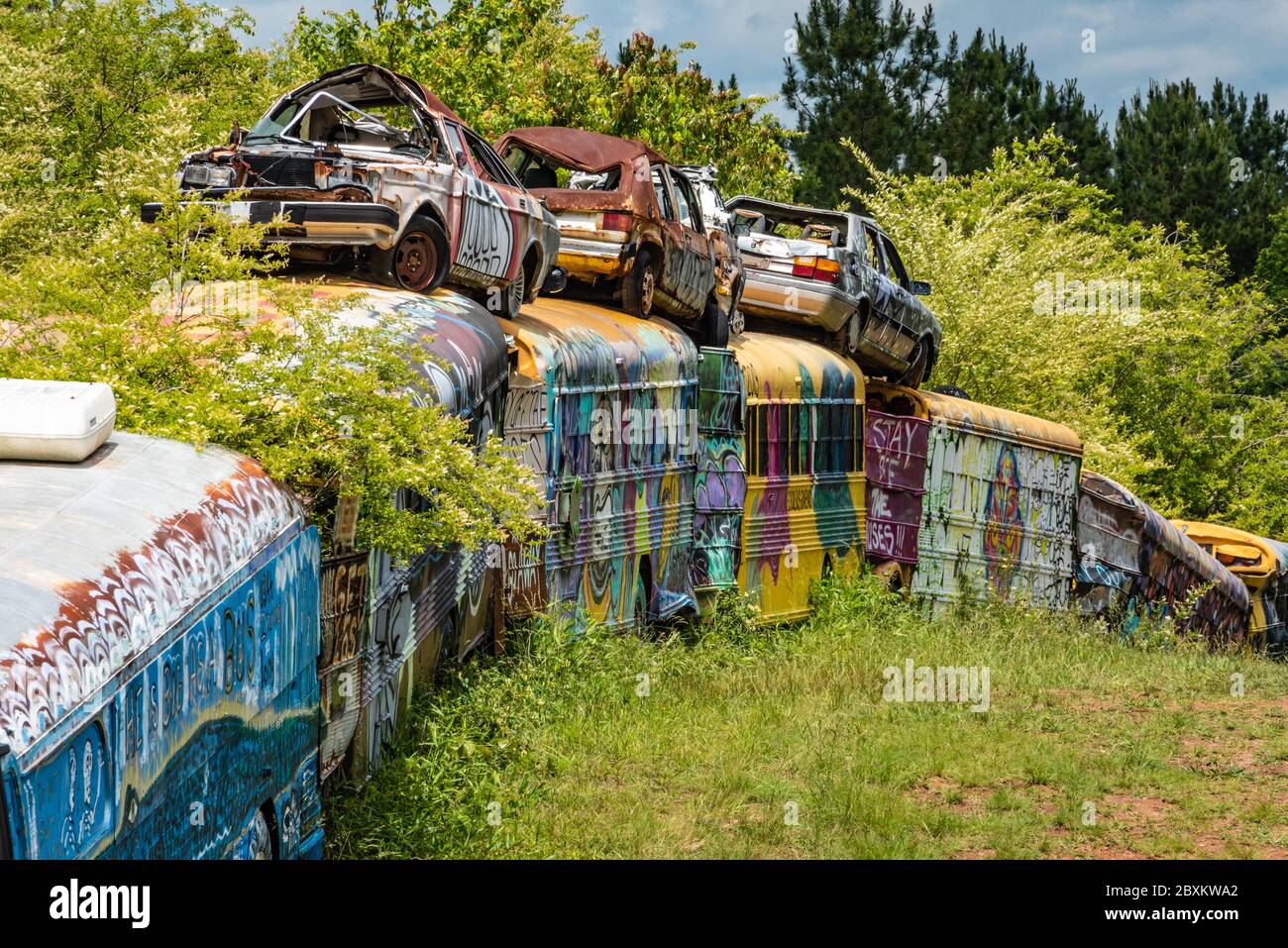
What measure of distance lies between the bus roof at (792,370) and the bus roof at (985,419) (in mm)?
1194

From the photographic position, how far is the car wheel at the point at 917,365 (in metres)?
21.8

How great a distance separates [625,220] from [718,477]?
8.12 ft

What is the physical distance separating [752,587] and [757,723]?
4969mm

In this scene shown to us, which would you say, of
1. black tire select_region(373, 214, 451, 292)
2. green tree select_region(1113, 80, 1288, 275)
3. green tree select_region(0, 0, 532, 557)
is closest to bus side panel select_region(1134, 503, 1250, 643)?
black tire select_region(373, 214, 451, 292)

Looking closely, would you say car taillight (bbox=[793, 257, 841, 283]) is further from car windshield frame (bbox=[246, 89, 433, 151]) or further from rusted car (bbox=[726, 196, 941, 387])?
car windshield frame (bbox=[246, 89, 433, 151])

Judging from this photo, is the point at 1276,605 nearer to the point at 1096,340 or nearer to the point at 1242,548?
the point at 1242,548

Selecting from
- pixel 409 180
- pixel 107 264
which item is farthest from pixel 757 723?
pixel 107 264

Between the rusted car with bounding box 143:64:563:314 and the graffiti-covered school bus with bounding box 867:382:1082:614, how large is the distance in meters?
7.15

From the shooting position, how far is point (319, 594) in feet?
22.9

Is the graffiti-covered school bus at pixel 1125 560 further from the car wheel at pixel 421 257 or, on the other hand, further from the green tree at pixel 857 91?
the green tree at pixel 857 91

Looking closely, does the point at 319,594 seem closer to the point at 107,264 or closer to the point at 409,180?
the point at 107,264

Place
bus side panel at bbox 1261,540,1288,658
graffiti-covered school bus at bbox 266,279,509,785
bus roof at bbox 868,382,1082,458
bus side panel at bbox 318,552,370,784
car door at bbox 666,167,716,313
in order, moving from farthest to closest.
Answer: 1. bus side panel at bbox 1261,540,1288,658
2. bus roof at bbox 868,382,1082,458
3. car door at bbox 666,167,716,313
4. graffiti-covered school bus at bbox 266,279,509,785
5. bus side panel at bbox 318,552,370,784

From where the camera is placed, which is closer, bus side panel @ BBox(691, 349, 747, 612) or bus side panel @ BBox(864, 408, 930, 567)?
bus side panel @ BBox(691, 349, 747, 612)

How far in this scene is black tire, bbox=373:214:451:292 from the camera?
38.0 ft
